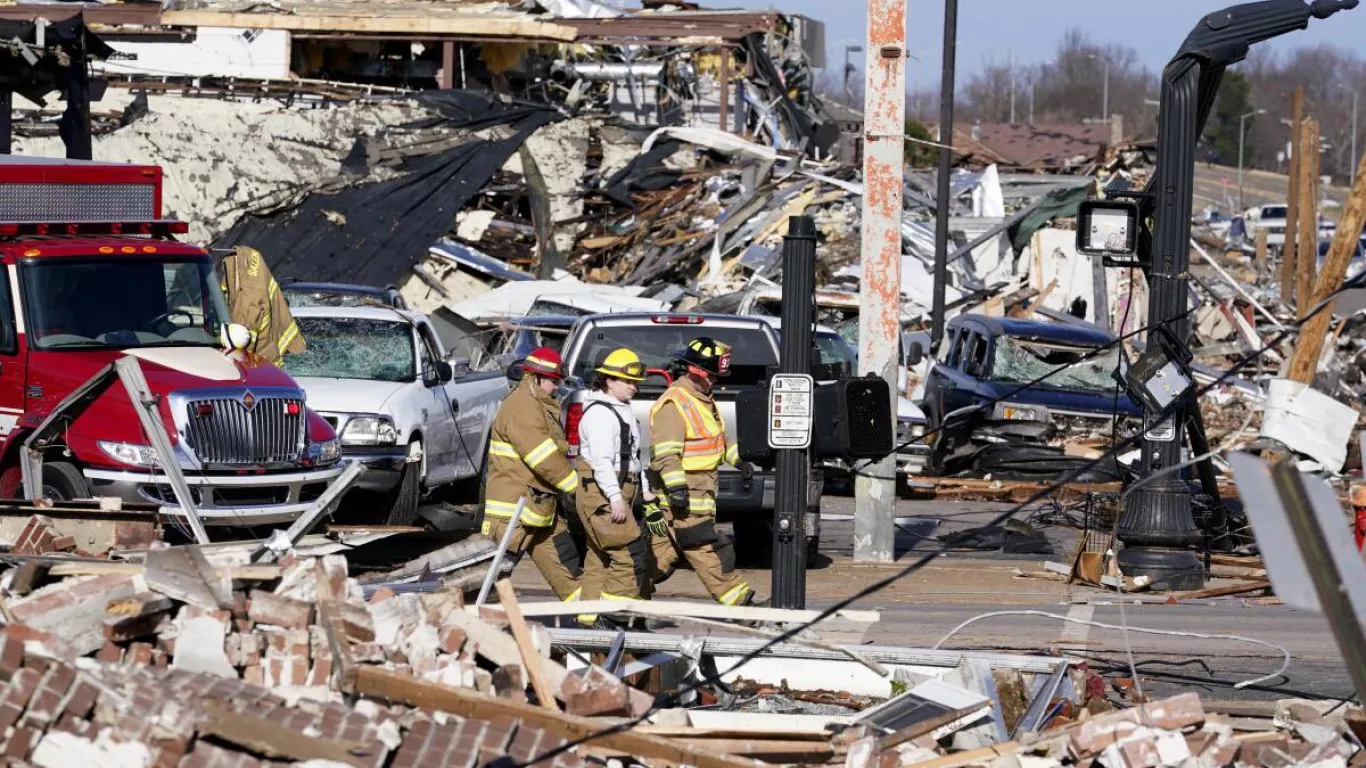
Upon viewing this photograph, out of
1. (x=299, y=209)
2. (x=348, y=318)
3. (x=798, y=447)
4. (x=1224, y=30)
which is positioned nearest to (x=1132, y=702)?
(x=798, y=447)

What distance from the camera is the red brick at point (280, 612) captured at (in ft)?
24.2

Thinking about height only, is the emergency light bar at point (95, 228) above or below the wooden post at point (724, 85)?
below

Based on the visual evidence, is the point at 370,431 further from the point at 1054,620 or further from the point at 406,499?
the point at 1054,620

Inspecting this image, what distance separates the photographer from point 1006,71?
171125 millimetres

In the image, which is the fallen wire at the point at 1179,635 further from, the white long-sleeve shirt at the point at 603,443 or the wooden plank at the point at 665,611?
the white long-sleeve shirt at the point at 603,443

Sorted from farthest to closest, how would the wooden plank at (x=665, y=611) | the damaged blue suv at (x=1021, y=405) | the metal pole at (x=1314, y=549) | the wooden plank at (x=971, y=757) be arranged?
the damaged blue suv at (x=1021, y=405) < the wooden plank at (x=665, y=611) < the wooden plank at (x=971, y=757) < the metal pole at (x=1314, y=549)

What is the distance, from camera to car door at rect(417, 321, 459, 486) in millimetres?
15586

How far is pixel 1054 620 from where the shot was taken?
11719mm

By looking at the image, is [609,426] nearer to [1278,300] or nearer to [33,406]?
[33,406]

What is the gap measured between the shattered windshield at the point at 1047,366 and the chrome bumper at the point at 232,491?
972 centimetres

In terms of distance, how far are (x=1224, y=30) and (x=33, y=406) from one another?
880cm

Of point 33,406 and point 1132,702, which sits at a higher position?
point 33,406

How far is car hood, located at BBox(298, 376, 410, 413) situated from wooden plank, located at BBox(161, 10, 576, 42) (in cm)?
2126

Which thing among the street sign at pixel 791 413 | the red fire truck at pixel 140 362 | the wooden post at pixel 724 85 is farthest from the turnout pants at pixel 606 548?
the wooden post at pixel 724 85
